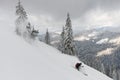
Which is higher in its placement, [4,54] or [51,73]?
[4,54]

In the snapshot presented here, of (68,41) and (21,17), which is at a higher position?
(21,17)

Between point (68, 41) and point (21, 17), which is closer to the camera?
point (21, 17)

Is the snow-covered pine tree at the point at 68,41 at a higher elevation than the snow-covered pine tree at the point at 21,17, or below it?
below

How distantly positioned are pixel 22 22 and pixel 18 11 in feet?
10.3

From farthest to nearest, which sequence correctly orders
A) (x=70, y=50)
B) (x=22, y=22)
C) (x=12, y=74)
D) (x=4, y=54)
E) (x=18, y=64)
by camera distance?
(x=70, y=50)
(x=22, y=22)
(x=4, y=54)
(x=18, y=64)
(x=12, y=74)

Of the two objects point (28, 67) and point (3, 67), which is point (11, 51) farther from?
point (3, 67)

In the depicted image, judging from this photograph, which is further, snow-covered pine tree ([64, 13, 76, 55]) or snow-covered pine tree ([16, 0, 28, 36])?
snow-covered pine tree ([64, 13, 76, 55])

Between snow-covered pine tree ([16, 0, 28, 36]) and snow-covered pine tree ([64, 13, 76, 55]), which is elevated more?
snow-covered pine tree ([16, 0, 28, 36])

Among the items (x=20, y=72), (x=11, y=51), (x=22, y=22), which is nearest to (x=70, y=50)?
(x=22, y=22)

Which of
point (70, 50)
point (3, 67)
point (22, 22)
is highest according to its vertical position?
point (22, 22)

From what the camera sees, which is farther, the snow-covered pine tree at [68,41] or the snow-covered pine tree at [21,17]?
the snow-covered pine tree at [68,41]

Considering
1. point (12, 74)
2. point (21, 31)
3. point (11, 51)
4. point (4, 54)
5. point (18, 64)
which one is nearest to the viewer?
point (12, 74)

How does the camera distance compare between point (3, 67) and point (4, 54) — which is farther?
point (4, 54)

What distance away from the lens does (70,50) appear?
64188 millimetres
